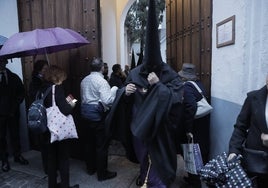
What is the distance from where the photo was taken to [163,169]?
2654 millimetres

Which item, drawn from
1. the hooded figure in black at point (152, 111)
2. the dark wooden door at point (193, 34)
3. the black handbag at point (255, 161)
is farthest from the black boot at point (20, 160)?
the black handbag at point (255, 161)

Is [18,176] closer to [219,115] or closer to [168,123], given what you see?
[168,123]

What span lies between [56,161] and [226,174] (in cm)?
222

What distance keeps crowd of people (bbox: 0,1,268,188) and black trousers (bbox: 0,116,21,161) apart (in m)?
0.02

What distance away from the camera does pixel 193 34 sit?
4.18 m

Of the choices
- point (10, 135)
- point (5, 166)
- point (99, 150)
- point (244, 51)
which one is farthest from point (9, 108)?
point (244, 51)

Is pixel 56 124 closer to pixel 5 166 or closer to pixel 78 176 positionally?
pixel 78 176

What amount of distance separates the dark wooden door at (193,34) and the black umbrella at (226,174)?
177 cm

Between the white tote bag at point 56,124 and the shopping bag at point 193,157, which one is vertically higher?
the white tote bag at point 56,124

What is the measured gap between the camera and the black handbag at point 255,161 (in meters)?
1.99

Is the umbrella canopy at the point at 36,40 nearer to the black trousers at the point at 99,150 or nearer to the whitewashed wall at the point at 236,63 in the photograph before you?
the black trousers at the point at 99,150

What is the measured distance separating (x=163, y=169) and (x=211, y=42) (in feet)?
6.42

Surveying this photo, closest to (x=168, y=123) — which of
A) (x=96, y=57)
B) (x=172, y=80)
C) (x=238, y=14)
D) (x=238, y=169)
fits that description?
(x=172, y=80)

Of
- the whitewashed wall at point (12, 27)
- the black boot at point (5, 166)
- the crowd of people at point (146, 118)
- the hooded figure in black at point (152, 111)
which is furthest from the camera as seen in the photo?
the whitewashed wall at point (12, 27)
